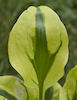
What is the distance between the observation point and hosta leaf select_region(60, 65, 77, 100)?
318mm

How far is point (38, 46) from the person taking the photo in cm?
29

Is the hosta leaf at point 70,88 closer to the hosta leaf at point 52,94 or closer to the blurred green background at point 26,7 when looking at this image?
the hosta leaf at point 52,94

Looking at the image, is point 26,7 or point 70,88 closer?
point 70,88

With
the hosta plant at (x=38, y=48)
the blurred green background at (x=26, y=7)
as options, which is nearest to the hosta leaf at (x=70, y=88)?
the hosta plant at (x=38, y=48)

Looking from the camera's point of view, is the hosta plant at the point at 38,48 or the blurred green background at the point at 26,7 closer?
Result: the hosta plant at the point at 38,48

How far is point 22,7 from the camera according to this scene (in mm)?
1132

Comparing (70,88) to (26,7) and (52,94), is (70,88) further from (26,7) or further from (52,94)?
(26,7)

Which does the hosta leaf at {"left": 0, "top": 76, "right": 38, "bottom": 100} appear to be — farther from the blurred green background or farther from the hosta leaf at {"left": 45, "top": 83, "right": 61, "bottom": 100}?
the blurred green background

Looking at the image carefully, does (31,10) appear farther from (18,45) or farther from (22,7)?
(22,7)

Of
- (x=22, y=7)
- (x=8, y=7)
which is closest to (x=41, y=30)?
(x=22, y=7)

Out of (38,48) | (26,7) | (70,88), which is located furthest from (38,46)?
(26,7)

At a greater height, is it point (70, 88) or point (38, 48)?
point (38, 48)

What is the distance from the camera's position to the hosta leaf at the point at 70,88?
0.32 metres

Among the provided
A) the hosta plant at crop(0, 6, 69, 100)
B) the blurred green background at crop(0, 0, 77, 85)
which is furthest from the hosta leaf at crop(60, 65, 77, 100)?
the blurred green background at crop(0, 0, 77, 85)
